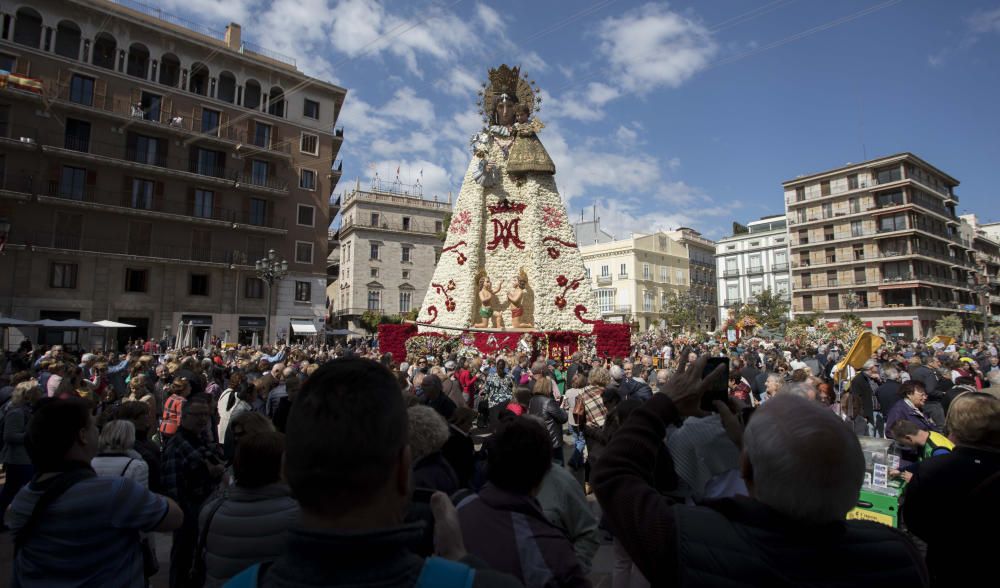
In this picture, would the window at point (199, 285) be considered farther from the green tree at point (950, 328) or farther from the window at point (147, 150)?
the green tree at point (950, 328)

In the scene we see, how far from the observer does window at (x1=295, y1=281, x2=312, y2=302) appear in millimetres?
31656

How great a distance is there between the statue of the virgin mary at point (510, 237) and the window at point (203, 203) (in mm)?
15312

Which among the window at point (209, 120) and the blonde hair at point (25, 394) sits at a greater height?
the window at point (209, 120)

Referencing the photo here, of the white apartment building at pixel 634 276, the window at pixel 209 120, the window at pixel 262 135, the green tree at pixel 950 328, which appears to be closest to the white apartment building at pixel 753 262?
the white apartment building at pixel 634 276

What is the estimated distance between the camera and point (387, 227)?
47.1m

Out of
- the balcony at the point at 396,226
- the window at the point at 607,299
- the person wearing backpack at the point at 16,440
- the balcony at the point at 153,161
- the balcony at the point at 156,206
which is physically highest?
the balcony at the point at 396,226

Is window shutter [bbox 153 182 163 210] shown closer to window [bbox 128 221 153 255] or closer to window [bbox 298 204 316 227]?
window [bbox 128 221 153 255]

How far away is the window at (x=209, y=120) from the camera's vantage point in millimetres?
29875

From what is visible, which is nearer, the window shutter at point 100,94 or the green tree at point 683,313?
the window shutter at point 100,94

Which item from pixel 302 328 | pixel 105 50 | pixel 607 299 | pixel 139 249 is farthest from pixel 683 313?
pixel 105 50

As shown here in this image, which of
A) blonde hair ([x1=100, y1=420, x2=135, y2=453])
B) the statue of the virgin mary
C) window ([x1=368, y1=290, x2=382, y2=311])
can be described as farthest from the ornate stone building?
blonde hair ([x1=100, y1=420, x2=135, y2=453])

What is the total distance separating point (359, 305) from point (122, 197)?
66.6ft

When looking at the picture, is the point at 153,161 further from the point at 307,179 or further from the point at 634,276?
the point at 634,276

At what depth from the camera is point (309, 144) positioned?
33.5 m
